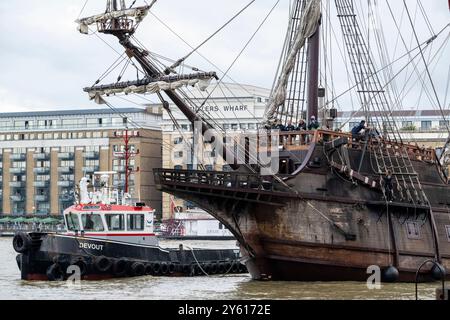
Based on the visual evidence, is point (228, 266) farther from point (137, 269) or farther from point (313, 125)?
point (313, 125)

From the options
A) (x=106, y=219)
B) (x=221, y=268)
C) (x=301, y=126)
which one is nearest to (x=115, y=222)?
(x=106, y=219)

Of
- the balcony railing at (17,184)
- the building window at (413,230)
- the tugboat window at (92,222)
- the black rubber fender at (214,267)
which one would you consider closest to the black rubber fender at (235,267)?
the black rubber fender at (214,267)

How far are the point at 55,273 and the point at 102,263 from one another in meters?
1.79

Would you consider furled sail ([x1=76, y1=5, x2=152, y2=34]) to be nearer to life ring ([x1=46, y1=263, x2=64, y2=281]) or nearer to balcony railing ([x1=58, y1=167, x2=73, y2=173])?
life ring ([x1=46, y1=263, x2=64, y2=281])

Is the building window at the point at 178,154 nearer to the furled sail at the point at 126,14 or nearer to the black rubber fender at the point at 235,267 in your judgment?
the black rubber fender at the point at 235,267

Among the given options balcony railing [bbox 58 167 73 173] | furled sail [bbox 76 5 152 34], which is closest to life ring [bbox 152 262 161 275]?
furled sail [bbox 76 5 152 34]

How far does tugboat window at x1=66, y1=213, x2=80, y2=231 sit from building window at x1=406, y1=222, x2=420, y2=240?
12.9 metres

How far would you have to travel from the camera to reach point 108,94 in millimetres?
44781

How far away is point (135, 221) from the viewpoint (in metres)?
46.4

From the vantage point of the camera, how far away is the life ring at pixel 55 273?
42938 mm

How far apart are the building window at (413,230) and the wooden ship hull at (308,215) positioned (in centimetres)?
53

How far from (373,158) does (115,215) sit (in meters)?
10.4
